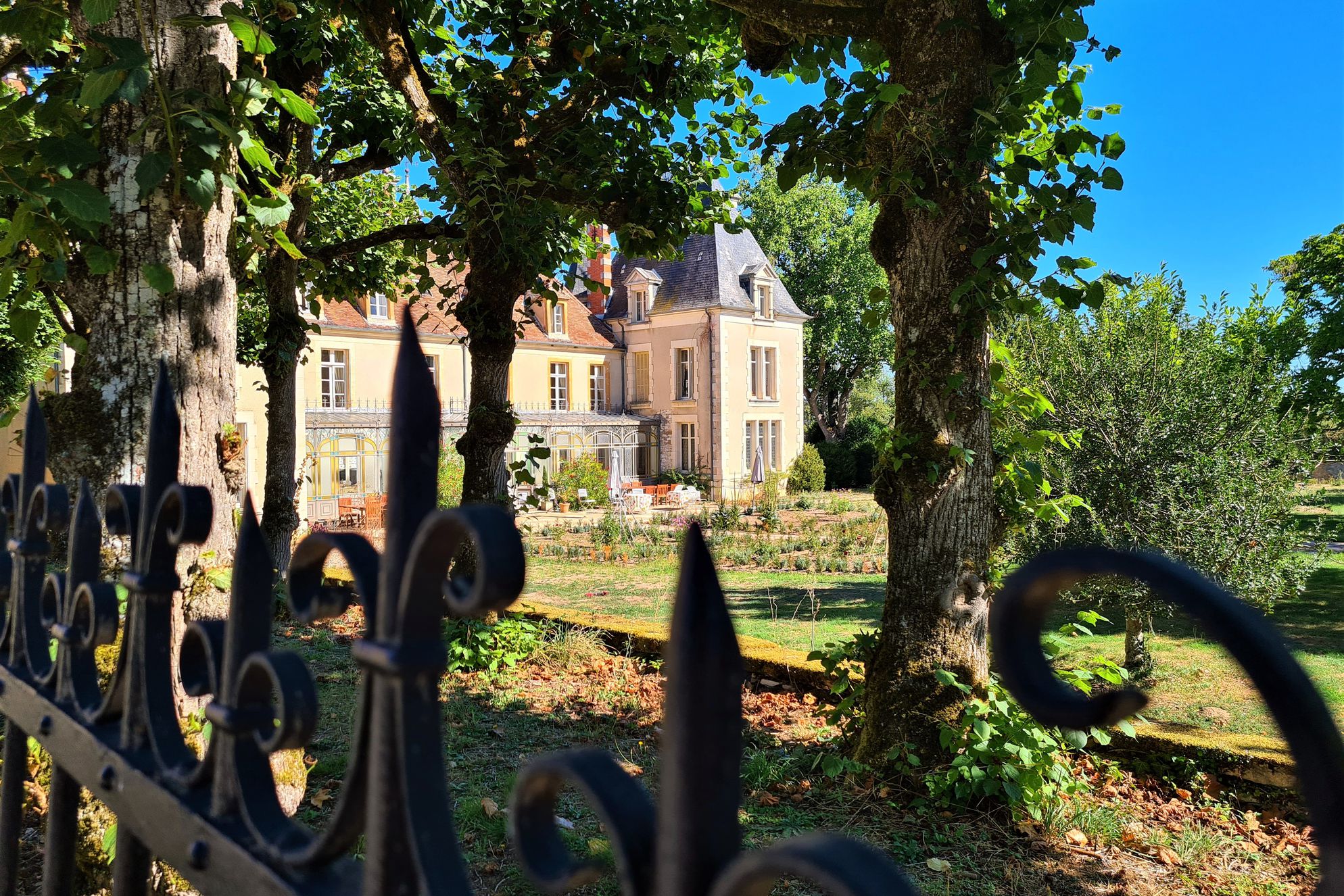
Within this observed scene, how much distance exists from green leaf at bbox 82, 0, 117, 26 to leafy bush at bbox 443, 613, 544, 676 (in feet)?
17.3

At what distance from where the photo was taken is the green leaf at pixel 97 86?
6.20ft

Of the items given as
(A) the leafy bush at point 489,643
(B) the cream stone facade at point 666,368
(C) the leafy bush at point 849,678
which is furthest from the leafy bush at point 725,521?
(C) the leafy bush at point 849,678

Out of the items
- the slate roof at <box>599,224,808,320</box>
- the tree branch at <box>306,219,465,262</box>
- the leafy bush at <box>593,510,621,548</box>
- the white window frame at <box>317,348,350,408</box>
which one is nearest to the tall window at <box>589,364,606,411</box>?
the slate roof at <box>599,224,808,320</box>

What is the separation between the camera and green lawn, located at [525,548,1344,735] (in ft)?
21.2

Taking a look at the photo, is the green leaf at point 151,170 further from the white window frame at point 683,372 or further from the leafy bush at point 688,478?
the white window frame at point 683,372

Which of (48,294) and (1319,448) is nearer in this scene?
(48,294)

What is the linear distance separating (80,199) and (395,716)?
5.76 feet

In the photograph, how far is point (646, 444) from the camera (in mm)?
32219

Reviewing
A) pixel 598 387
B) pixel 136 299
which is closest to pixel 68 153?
pixel 136 299

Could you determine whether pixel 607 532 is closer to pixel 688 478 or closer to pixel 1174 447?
pixel 1174 447

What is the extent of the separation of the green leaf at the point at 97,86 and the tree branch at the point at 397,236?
17.7 feet

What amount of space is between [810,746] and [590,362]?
27.4 metres

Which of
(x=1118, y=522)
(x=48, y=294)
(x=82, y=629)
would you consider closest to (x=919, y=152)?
(x=48, y=294)

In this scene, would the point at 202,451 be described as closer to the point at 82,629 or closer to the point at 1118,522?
the point at 82,629
